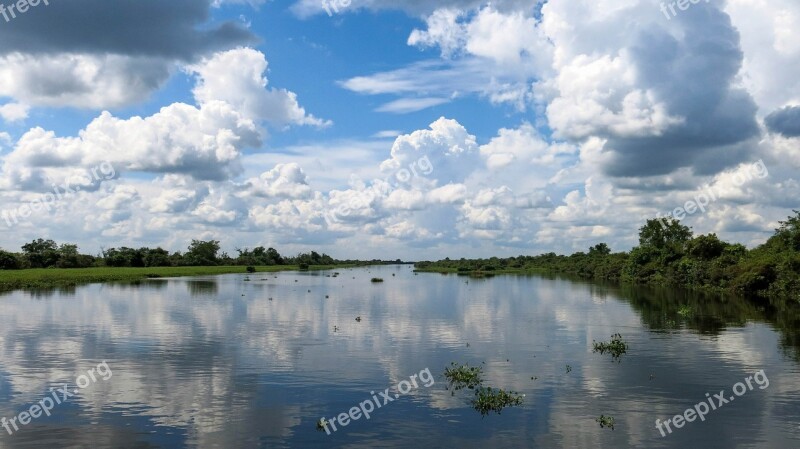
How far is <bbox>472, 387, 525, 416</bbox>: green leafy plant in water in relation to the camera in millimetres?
26422

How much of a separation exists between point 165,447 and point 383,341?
2527 centimetres

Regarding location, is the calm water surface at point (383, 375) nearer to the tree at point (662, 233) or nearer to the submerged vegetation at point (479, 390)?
the submerged vegetation at point (479, 390)

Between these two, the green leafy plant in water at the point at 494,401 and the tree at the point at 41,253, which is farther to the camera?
the tree at the point at 41,253

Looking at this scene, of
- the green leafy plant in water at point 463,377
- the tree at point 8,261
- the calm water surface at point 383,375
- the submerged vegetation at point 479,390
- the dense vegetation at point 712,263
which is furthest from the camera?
the tree at point 8,261

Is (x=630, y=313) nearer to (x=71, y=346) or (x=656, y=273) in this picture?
(x=71, y=346)

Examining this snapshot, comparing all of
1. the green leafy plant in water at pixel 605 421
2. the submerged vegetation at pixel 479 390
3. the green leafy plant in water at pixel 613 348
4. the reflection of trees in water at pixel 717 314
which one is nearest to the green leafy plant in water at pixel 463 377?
the submerged vegetation at pixel 479 390

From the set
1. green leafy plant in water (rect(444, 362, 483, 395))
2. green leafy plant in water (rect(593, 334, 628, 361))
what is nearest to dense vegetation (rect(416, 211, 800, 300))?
green leafy plant in water (rect(593, 334, 628, 361))

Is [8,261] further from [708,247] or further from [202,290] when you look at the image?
[708,247]

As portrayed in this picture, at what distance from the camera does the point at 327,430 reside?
77.0 feet

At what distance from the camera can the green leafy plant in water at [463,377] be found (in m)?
30.6

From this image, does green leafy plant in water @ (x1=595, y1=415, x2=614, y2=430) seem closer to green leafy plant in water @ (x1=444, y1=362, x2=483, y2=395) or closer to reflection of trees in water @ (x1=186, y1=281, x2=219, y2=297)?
green leafy plant in water @ (x1=444, y1=362, x2=483, y2=395)

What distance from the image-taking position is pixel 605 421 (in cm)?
2419

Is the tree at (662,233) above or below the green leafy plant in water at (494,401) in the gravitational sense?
above

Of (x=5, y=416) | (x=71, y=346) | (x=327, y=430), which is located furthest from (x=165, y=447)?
(x=71, y=346)
